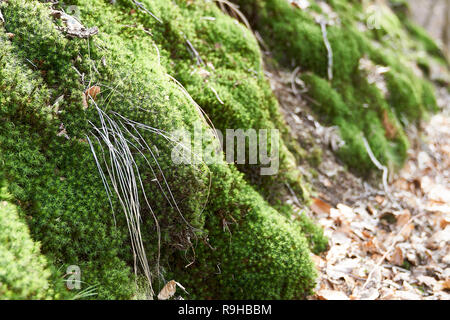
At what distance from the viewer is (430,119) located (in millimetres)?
6020

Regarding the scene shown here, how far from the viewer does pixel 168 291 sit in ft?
8.33

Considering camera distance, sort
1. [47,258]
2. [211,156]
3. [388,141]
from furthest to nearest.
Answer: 1. [388,141]
2. [211,156]
3. [47,258]

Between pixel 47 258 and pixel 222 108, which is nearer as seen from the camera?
pixel 47 258

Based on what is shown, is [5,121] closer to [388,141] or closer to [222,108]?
[222,108]

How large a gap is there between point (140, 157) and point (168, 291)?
39.7 inches

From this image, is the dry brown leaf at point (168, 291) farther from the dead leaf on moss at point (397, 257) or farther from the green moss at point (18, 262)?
the dead leaf on moss at point (397, 257)

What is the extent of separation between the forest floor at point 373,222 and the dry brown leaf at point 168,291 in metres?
1.26

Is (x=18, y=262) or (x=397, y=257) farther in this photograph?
(x=397, y=257)

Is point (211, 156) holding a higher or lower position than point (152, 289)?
higher

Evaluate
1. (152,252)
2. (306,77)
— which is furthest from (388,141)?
(152,252)

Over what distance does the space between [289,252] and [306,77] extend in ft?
A: 8.31

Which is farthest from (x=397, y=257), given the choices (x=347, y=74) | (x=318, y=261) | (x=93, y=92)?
(x=93, y=92)

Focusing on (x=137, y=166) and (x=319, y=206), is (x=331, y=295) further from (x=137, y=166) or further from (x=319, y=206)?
(x=137, y=166)
